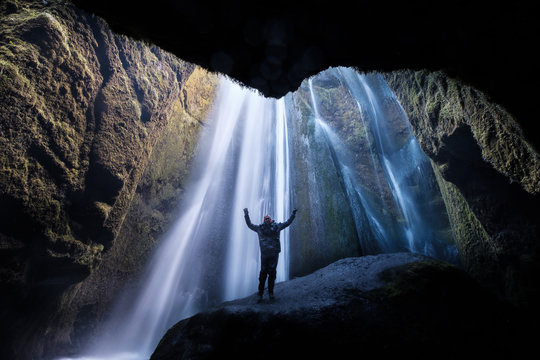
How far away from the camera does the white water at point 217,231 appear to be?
1117 cm

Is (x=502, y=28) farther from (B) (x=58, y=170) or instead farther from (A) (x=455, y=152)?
(B) (x=58, y=170)

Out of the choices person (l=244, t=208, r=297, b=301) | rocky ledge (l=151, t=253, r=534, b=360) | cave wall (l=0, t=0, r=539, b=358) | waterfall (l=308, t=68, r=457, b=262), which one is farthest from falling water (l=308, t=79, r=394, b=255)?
person (l=244, t=208, r=297, b=301)

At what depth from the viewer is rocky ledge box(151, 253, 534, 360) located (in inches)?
155

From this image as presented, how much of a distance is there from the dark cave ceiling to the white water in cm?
1016

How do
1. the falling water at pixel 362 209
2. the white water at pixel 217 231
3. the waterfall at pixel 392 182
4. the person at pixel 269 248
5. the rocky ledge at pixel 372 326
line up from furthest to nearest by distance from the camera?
1. the waterfall at pixel 392 182
2. the falling water at pixel 362 209
3. the white water at pixel 217 231
4. the person at pixel 269 248
5. the rocky ledge at pixel 372 326

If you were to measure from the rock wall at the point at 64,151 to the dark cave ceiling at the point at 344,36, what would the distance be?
9.79 feet

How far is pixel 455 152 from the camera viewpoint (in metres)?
6.68

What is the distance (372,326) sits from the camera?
4.43 m

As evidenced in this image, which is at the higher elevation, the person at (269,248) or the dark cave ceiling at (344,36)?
the dark cave ceiling at (344,36)

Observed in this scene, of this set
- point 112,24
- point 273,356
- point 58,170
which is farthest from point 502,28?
point 58,170

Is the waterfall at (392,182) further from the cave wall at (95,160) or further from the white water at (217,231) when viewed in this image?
the cave wall at (95,160)

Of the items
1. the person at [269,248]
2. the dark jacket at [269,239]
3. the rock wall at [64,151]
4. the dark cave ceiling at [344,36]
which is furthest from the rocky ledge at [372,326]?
the dark cave ceiling at [344,36]

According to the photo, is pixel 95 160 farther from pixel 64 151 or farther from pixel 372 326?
pixel 372 326

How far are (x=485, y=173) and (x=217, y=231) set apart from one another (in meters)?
13.6
